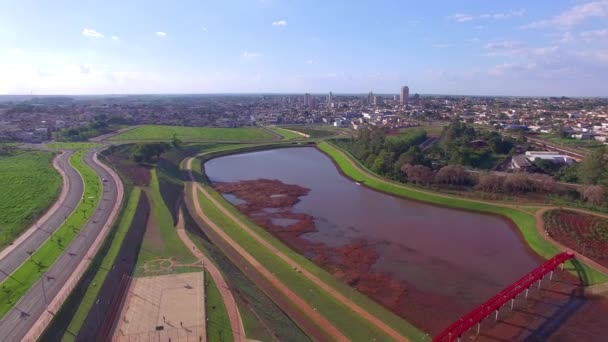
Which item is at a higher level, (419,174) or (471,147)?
(471,147)

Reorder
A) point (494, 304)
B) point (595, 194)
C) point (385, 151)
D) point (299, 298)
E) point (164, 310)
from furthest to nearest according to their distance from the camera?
point (385, 151) < point (595, 194) < point (299, 298) < point (494, 304) < point (164, 310)

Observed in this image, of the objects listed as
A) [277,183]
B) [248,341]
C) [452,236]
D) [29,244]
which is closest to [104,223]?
[29,244]

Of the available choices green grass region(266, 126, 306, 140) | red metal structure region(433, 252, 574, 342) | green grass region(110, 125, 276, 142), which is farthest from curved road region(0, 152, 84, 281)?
green grass region(266, 126, 306, 140)

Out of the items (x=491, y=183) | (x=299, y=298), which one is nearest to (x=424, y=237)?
(x=299, y=298)

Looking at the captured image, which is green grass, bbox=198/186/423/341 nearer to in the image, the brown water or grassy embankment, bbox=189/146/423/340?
grassy embankment, bbox=189/146/423/340

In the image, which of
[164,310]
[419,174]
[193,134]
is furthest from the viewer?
[193,134]

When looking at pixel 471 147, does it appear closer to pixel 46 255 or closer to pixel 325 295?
pixel 325 295

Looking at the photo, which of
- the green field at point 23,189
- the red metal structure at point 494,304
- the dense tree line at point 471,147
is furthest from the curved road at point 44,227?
the dense tree line at point 471,147

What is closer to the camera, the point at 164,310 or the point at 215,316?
the point at 215,316
